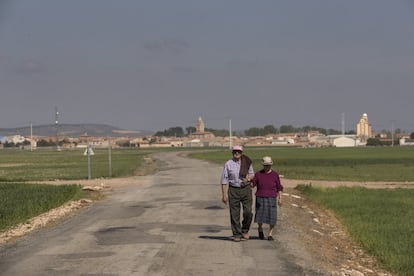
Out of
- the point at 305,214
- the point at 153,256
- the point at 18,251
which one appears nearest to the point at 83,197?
the point at 305,214

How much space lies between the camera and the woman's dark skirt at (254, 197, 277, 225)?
44.1 ft

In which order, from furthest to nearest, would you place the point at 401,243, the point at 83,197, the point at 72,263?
the point at 83,197 < the point at 401,243 < the point at 72,263

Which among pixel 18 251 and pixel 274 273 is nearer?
pixel 274 273

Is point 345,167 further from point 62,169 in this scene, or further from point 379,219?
point 379,219

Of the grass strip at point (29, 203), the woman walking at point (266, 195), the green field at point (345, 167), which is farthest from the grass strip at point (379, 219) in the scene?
the green field at point (345, 167)

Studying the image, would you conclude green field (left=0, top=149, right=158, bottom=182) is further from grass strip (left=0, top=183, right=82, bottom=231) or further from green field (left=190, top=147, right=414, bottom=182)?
grass strip (left=0, top=183, right=82, bottom=231)

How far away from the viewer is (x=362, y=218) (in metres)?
18.2

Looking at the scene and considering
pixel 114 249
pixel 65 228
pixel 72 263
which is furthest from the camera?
pixel 65 228

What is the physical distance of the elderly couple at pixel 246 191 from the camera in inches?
519

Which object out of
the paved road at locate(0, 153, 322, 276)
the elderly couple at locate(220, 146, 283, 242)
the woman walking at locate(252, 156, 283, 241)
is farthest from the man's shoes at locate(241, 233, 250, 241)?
the woman walking at locate(252, 156, 283, 241)

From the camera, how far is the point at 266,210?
1352 centimetres

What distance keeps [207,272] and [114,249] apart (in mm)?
2751

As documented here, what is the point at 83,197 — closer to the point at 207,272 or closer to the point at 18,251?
the point at 18,251

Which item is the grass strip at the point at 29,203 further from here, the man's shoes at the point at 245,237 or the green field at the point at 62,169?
the green field at the point at 62,169
